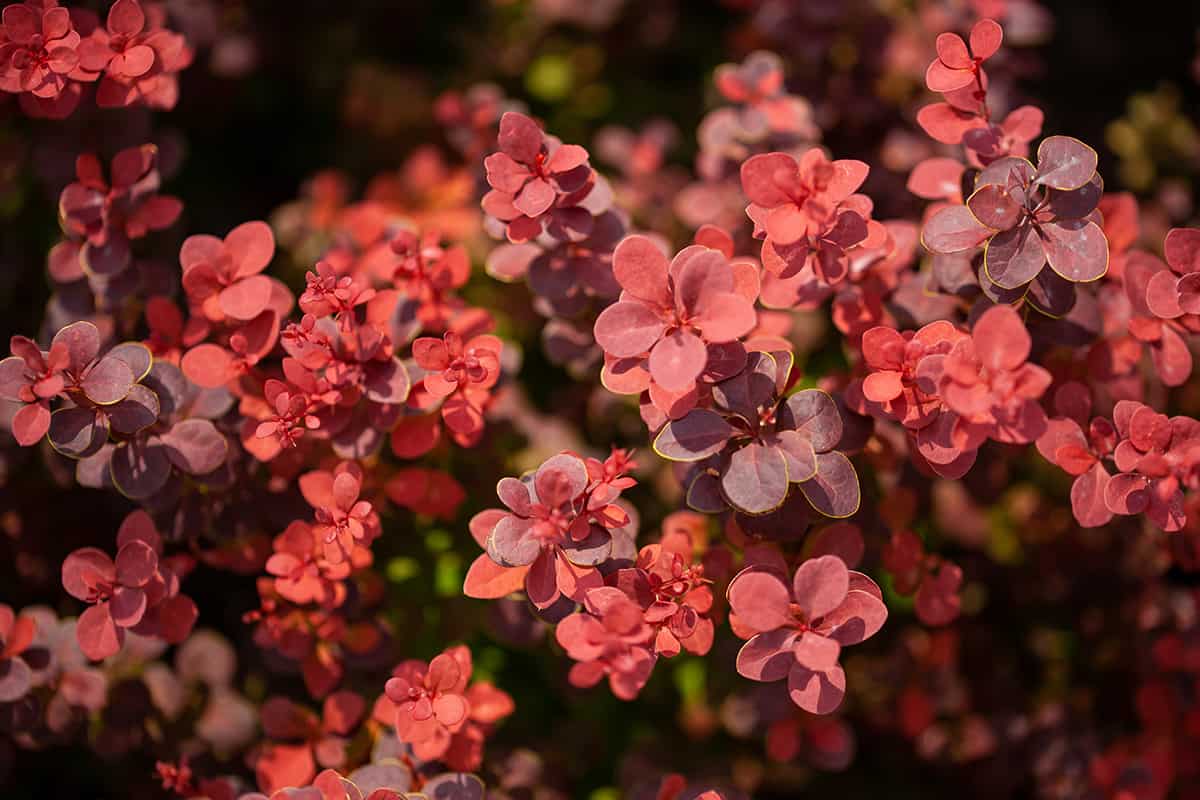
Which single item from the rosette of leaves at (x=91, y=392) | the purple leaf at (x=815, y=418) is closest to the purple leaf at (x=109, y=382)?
the rosette of leaves at (x=91, y=392)

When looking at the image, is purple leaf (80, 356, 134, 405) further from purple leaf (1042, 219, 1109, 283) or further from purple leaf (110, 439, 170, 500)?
purple leaf (1042, 219, 1109, 283)

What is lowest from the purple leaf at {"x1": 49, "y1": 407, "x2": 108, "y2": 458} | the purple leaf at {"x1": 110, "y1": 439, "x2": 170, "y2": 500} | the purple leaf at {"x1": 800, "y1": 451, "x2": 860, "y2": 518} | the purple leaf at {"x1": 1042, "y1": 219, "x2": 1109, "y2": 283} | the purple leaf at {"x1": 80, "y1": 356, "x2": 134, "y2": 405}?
the purple leaf at {"x1": 110, "y1": 439, "x2": 170, "y2": 500}

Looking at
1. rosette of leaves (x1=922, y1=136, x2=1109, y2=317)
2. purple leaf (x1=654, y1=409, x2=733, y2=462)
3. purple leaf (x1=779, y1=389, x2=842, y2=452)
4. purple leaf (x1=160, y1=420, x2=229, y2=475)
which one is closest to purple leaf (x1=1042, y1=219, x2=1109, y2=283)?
rosette of leaves (x1=922, y1=136, x2=1109, y2=317)

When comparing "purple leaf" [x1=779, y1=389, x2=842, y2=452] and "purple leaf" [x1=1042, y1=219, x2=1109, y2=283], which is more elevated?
"purple leaf" [x1=1042, y1=219, x2=1109, y2=283]

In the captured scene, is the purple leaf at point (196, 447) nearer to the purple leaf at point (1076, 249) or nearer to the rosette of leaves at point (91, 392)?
the rosette of leaves at point (91, 392)

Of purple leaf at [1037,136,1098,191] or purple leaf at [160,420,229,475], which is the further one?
purple leaf at [160,420,229,475]

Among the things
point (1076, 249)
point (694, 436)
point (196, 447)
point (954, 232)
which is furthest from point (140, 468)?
point (1076, 249)

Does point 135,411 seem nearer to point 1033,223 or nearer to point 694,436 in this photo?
point 694,436
